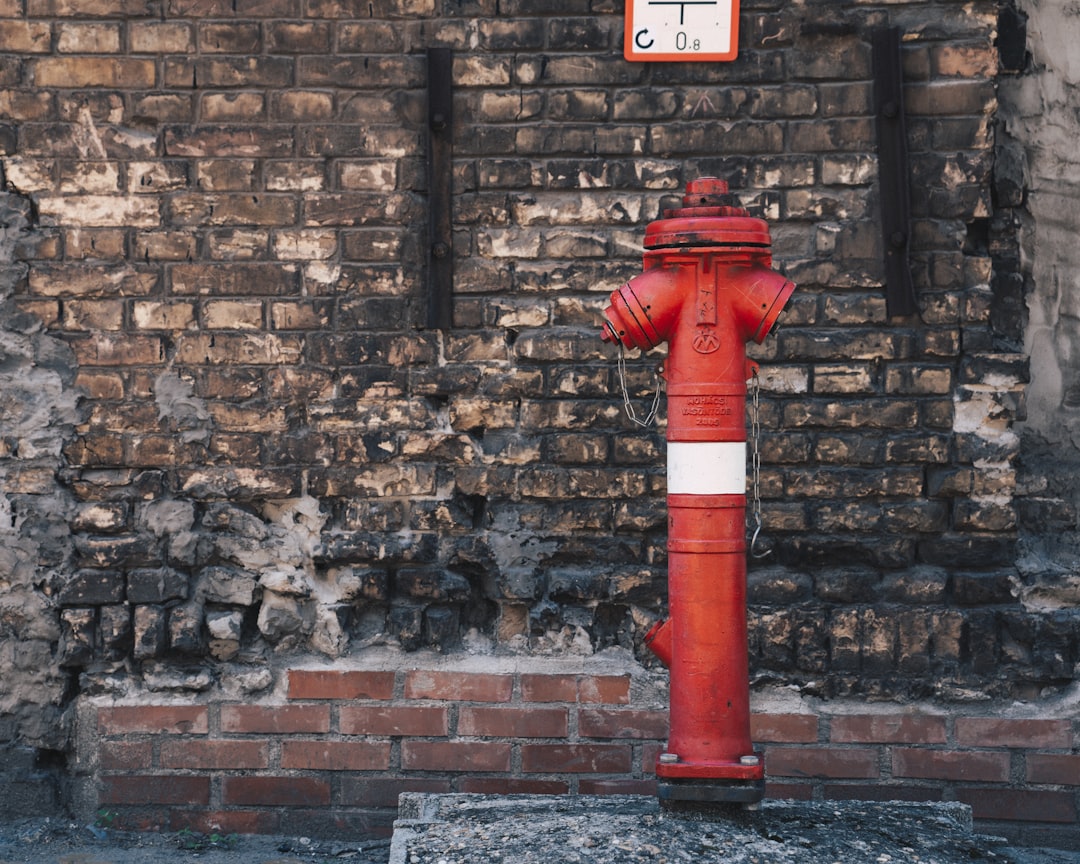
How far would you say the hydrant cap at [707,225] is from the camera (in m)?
2.43

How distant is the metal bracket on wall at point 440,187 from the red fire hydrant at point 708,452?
31.0 inches

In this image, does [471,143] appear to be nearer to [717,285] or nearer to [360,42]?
[360,42]

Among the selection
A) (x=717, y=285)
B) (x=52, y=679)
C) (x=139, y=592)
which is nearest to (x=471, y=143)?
(x=717, y=285)

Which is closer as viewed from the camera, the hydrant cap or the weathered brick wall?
the hydrant cap

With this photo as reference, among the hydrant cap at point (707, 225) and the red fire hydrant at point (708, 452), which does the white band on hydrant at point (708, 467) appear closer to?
the red fire hydrant at point (708, 452)

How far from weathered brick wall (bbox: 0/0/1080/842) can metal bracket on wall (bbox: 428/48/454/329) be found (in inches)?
1.4

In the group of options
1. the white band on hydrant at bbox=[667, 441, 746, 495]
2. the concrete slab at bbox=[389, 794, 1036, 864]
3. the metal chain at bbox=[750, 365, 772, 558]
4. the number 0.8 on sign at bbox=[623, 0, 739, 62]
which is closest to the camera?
the concrete slab at bbox=[389, 794, 1036, 864]

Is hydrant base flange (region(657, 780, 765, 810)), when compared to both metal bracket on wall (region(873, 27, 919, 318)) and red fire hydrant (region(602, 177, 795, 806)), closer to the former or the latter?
red fire hydrant (region(602, 177, 795, 806))

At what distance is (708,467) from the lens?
96.8 inches

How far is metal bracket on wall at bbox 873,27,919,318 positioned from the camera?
10.0 ft

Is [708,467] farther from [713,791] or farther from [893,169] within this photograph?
Answer: [893,169]

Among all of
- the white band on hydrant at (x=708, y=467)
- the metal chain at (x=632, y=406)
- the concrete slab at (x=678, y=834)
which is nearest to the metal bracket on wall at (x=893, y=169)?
the metal chain at (x=632, y=406)

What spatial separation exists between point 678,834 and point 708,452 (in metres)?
0.79

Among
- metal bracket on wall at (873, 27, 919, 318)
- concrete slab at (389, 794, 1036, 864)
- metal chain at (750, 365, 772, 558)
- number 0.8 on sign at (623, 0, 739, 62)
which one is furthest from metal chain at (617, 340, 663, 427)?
concrete slab at (389, 794, 1036, 864)
